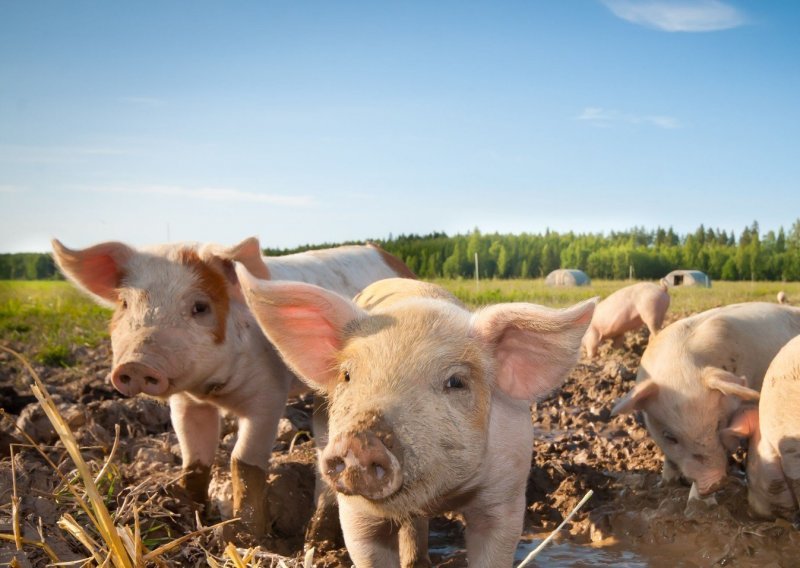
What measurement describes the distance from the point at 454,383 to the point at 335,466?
60 cm

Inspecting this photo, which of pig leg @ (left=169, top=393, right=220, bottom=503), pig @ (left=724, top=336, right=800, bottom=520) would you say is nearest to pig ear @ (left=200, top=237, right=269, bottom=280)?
pig leg @ (left=169, top=393, right=220, bottom=503)

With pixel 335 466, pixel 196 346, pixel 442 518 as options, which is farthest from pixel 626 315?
pixel 335 466

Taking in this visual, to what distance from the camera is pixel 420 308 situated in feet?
10.3

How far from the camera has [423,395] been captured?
8.97 ft

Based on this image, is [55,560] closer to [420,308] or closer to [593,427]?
[420,308]

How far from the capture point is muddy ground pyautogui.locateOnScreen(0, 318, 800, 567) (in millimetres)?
3230

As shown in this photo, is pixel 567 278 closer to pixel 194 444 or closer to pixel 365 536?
pixel 194 444

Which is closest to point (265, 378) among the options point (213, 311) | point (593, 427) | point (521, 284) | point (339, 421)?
point (213, 311)

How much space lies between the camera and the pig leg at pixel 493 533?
3213mm

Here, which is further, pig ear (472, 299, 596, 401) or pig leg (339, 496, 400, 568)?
pig leg (339, 496, 400, 568)

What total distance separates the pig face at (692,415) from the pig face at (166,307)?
2.55 metres

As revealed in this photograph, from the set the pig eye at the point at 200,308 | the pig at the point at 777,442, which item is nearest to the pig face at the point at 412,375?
the pig eye at the point at 200,308

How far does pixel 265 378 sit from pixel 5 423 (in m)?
1.97

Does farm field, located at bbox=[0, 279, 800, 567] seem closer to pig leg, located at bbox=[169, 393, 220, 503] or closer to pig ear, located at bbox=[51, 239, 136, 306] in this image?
pig leg, located at bbox=[169, 393, 220, 503]
